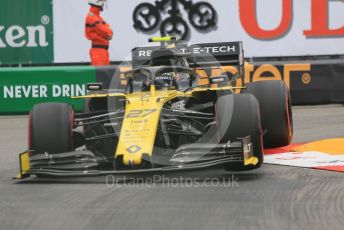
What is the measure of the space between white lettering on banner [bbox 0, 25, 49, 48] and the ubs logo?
7.69 ft

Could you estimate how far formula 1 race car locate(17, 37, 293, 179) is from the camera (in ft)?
24.6

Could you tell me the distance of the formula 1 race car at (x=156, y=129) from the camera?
7508mm

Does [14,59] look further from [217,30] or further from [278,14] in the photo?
[278,14]

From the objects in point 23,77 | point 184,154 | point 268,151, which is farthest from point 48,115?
point 23,77

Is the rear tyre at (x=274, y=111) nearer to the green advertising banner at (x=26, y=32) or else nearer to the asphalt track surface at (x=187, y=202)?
the asphalt track surface at (x=187, y=202)

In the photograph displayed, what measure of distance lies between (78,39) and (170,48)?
9444mm

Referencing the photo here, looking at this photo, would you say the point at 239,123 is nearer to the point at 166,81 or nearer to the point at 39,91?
the point at 166,81

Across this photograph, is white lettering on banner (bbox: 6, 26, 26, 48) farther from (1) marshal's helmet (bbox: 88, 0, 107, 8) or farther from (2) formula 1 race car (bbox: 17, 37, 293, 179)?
(2) formula 1 race car (bbox: 17, 37, 293, 179)

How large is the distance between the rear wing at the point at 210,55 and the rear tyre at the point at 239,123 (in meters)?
2.45

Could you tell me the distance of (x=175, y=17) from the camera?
61.5 feet

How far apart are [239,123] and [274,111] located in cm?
171

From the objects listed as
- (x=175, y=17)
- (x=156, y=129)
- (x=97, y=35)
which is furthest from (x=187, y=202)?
(x=175, y=17)

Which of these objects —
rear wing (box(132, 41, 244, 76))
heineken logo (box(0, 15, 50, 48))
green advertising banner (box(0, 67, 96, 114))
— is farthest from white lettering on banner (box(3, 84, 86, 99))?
rear wing (box(132, 41, 244, 76))

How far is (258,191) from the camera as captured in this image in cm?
684
